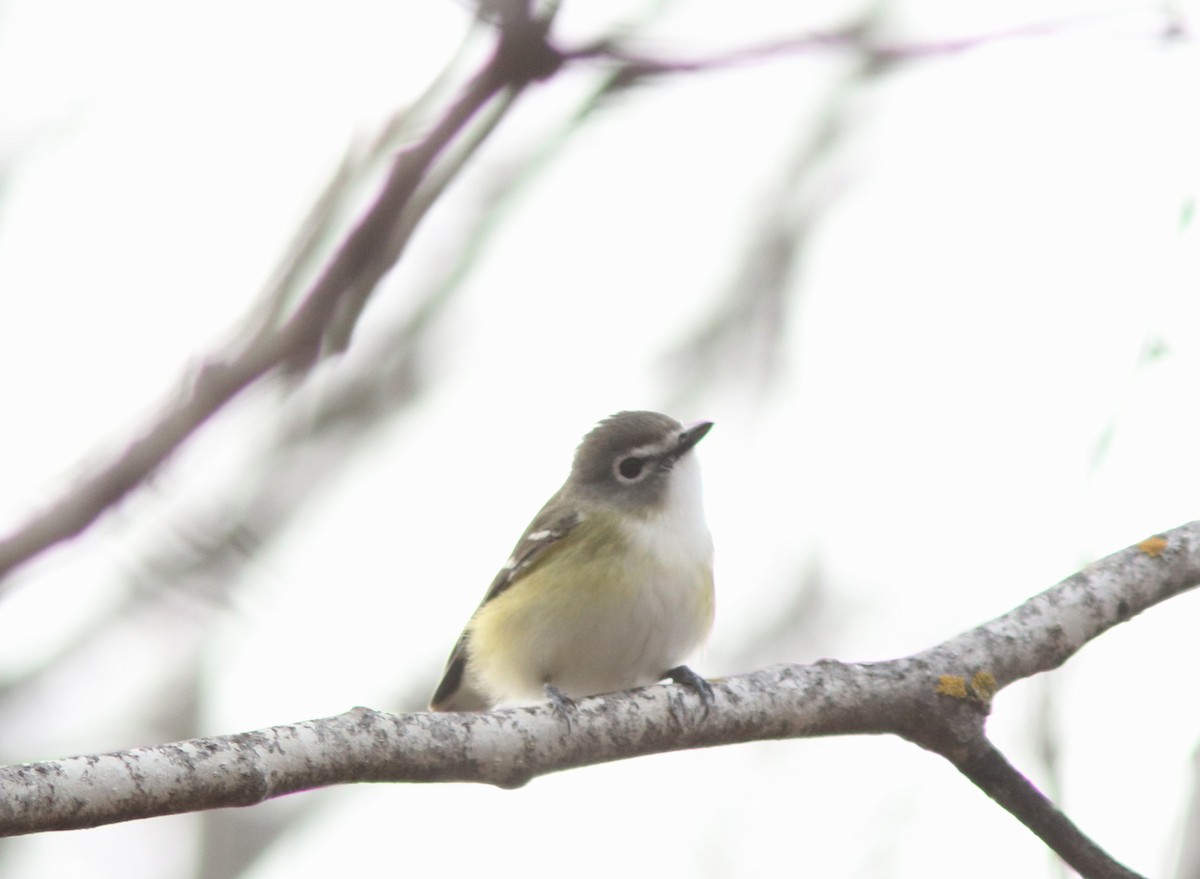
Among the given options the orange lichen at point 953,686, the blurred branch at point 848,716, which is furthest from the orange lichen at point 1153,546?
the orange lichen at point 953,686

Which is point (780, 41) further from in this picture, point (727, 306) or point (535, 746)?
point (727, 306)

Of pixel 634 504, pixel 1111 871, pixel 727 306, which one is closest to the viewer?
pixel 1111 871

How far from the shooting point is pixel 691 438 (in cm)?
682

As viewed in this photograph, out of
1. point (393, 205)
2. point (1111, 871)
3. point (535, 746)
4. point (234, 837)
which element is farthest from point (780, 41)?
point (234, 837)

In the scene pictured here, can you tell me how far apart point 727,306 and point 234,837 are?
19.3ft

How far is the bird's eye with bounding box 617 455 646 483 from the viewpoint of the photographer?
6797mm

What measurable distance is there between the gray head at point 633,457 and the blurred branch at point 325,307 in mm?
3615

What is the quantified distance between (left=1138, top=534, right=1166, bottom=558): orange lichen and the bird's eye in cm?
258

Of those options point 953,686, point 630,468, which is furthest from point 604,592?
point 953,686

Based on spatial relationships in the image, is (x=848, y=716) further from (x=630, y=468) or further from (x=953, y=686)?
(x=630, y=468)

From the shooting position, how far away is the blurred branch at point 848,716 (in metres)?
3.88

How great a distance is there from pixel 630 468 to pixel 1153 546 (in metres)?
2.70

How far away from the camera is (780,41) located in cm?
347

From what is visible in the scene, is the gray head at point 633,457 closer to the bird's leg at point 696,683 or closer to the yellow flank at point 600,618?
the yellow flank at point 600,618
